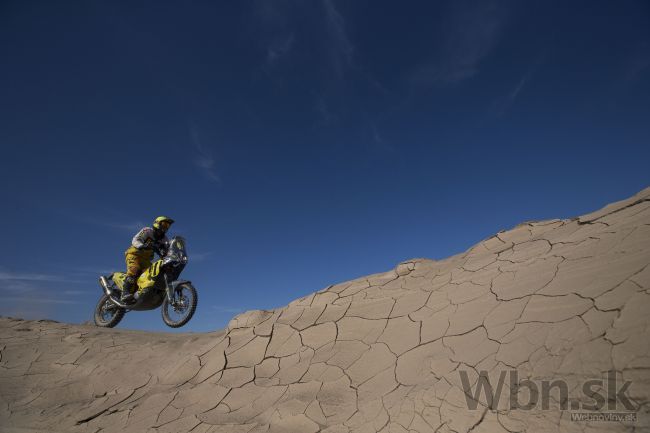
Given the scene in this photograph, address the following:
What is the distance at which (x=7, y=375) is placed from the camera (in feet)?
12.4

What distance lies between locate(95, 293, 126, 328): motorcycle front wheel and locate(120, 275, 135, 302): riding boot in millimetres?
505

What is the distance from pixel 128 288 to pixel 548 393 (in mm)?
5610

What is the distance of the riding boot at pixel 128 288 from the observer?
5236 mm

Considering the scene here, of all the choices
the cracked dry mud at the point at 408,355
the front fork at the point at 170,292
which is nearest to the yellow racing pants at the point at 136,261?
the front fork at the point at 170,292

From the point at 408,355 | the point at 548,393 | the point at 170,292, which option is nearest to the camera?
the point at 548,393

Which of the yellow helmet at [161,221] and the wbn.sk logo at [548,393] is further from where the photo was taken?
the yellow helmet at [161,221]

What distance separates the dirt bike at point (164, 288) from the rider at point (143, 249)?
0.13 meters

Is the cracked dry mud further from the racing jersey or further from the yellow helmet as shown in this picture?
the yellow helmet

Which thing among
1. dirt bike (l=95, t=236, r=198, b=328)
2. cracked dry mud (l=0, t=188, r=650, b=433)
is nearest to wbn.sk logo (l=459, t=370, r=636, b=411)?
cracked dry mud (l=0, t=188, r=650, b=433)

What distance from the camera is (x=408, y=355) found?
2160 mm

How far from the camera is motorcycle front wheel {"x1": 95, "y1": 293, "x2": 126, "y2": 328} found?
566cm

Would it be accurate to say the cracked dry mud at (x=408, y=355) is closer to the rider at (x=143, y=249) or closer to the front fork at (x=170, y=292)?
the front fork at (x=170, y=292)

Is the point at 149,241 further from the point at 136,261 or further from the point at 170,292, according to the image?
the point at 170,292

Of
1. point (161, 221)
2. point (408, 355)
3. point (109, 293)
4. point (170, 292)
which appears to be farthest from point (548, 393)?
point (109, 293)
